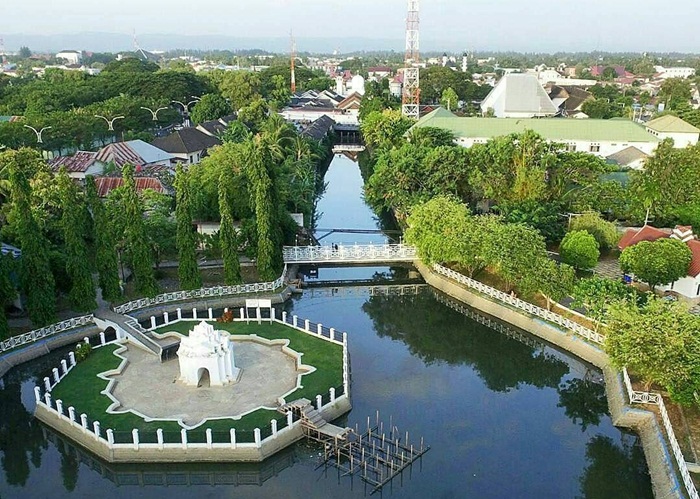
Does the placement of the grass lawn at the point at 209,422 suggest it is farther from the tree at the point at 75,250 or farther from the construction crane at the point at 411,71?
the construction crane at the point at 411,71

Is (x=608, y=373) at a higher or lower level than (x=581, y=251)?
lower

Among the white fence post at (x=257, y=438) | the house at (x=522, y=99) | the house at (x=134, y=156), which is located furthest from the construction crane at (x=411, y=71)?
the white fence post at (x=257, y=438)

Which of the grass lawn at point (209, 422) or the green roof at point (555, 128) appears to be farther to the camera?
the green roof at point (555, 128)

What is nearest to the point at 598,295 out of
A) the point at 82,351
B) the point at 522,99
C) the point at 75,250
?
the point at 82,351

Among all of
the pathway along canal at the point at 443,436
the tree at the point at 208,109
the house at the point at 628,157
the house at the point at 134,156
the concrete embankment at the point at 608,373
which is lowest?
the pathway along canal at the point at 443,436

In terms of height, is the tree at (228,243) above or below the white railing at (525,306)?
above

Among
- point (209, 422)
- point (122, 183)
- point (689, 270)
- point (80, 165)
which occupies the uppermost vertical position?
point (80, 165)

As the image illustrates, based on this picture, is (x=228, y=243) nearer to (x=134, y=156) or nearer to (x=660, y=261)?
(x=660, y=261)
